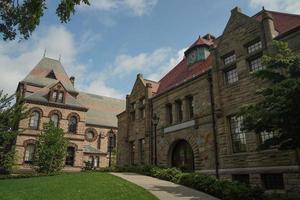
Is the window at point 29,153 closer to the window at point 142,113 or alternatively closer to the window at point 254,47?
the window at point 142,113

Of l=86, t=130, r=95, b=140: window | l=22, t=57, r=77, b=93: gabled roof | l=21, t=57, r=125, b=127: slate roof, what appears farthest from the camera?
l=86, t=130, r=95, b=140: window

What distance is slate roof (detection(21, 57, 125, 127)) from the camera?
135 ft

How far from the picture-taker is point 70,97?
42.8 metres

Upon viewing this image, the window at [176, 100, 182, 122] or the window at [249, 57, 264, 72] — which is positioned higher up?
the window at [249, 57, 264, 72]

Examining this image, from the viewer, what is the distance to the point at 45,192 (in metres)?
14.0

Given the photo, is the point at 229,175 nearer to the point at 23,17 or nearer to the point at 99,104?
the point at 23,17

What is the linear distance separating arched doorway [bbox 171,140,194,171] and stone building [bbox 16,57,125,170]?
496 inches

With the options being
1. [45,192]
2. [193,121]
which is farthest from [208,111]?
[45,192]

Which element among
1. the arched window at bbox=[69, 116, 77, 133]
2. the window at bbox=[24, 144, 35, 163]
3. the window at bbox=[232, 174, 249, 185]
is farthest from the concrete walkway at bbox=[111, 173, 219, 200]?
the arched window at bbox=[69, 116, 77, 133]

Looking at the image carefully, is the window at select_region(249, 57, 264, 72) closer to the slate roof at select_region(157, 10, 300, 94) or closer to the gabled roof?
the slate roof at select_region(157, 10, 300, 94)

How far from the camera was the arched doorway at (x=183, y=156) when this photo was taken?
21.8 metres

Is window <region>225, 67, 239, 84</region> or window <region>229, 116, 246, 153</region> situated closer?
window <region>229, 116, 246, 153</region>

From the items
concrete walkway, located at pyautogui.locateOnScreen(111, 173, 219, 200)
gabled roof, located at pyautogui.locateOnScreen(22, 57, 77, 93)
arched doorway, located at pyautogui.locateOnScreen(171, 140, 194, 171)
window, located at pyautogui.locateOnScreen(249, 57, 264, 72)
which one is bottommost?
concrete walkway, located at pyautogui.locateOnScreen(111, 173, 219, 200)

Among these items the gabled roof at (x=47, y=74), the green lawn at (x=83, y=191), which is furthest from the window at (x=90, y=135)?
the green lawn at (x=83, y=191)
